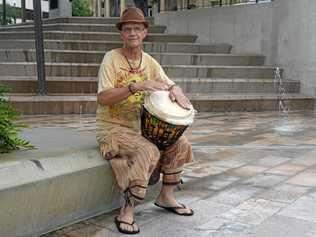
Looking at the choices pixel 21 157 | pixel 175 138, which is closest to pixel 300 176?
pixel 175 138

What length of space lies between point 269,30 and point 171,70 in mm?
3233

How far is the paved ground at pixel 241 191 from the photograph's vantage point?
10.7 feet

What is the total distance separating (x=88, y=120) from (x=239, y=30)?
6579mm

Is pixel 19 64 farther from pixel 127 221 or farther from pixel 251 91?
pixel 127 221

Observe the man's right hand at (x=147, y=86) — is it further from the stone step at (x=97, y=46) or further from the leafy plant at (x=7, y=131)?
the stone step at (x=97, y=46)

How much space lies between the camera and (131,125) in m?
3.48

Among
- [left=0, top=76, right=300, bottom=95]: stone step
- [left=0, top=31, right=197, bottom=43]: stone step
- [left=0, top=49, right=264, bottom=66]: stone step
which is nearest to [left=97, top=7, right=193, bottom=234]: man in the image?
[left=0, top=76, right=300, bottom=95]: stone step

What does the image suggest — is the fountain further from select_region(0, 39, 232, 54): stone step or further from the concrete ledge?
the concrete ledge

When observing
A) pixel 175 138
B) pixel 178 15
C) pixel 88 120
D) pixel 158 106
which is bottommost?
pixel 88 120

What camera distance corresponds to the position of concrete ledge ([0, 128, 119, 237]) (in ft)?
9.27

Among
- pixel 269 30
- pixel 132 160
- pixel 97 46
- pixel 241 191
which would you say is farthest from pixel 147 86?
pixel 269 30

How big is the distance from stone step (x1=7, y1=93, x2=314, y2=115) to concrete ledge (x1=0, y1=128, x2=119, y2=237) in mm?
5233

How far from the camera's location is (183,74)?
36.1ft

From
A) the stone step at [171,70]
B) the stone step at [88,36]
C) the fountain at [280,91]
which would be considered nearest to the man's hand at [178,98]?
the fountain at [280,91]
